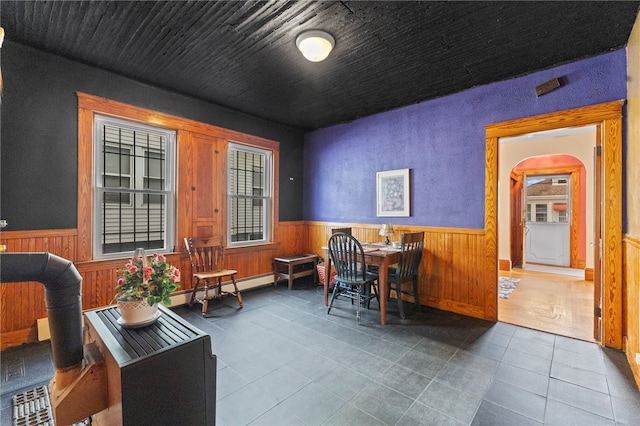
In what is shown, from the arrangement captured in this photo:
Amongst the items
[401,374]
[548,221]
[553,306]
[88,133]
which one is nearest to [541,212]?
[548,221]

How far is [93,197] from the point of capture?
3.04 meters

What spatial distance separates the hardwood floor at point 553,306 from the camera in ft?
9.85

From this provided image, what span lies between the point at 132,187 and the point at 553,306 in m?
5.36

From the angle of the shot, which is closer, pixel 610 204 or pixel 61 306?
pixel 61 306

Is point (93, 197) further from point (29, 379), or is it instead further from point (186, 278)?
point (29, 379)

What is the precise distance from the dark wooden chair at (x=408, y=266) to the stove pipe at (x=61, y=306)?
274 centimetres

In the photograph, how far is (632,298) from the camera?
2254mm

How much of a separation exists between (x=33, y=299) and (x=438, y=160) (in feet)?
14.8

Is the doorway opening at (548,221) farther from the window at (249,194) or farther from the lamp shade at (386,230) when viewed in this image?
the window at (249,194)

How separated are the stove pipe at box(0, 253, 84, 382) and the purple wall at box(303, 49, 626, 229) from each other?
3513 mm

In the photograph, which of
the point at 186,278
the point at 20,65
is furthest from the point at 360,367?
the point at 20,65

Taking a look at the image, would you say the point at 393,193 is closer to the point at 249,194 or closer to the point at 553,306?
the point at 249,194

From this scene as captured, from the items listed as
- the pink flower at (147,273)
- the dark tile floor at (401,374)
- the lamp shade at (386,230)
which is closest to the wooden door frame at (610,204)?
the dark tile floor at (401,374)

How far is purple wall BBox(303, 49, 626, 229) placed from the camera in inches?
108
